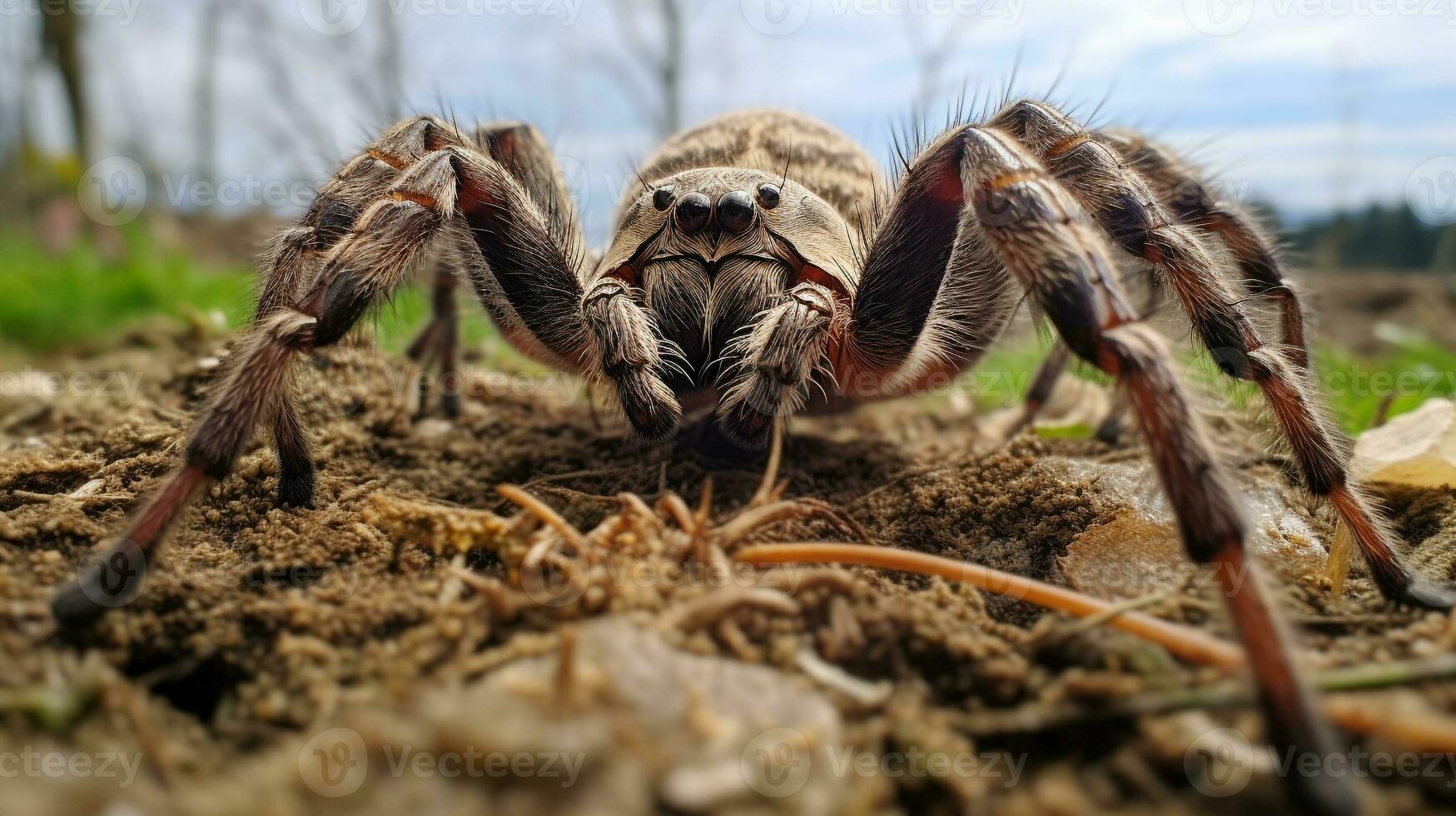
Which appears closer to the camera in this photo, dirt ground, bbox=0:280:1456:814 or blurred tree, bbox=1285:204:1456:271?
dirt ground, bbox=0:280:1456:814

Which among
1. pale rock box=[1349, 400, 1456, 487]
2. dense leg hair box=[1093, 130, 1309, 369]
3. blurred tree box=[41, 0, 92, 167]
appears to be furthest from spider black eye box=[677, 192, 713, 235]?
blurred tree box=[41, 0, 92, 167]

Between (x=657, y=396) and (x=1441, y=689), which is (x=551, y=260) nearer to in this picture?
(x=657, y=396)

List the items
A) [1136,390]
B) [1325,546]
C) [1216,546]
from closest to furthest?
[1216,546], [1136,390], [1325,546]

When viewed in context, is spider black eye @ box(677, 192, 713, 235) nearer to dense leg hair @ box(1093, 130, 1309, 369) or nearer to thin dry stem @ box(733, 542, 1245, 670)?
thin dry stem @ box(733, 542, 1245, 670)

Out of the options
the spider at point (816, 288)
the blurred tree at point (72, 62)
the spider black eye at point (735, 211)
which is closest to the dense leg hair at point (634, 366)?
the spider at point (816, 288)

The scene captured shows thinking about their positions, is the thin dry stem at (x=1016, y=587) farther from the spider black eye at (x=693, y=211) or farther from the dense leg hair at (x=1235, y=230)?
the dense leg hair at (x=1235, y=230)

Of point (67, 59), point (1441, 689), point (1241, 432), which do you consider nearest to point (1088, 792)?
point (1441, 689)
